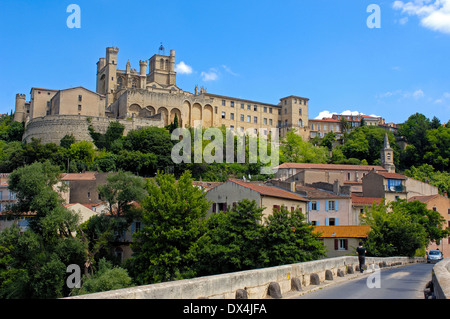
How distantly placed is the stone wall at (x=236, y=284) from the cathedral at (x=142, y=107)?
76055 millimetres

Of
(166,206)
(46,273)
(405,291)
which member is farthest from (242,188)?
(405,291)

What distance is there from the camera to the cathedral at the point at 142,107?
280ft

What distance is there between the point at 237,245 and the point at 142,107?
70036 mm

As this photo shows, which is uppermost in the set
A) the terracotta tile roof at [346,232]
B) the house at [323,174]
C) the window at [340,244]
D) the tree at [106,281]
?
the house at [323,174]

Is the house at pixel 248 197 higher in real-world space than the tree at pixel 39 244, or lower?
higher

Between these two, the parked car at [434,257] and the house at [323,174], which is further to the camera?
the house at [323,174]

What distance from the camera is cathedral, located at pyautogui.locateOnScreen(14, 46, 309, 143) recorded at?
85438 mm

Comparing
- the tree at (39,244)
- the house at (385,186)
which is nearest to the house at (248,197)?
the tree at (39,244)

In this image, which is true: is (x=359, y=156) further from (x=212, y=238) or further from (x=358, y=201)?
(x=212, y=238)

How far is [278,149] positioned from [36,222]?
212ft

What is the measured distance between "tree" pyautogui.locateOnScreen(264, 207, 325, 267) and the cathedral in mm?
63846

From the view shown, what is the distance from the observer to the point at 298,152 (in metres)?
98.9

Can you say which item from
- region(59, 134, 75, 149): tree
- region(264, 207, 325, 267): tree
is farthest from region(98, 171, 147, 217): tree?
region(59, 134, 75, 149): tree

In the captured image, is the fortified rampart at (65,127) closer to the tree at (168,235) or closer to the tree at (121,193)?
the tree at (121,193)
